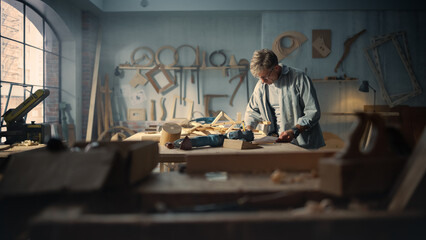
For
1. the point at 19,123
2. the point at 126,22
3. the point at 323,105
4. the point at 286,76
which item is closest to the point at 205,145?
the point at 286,76

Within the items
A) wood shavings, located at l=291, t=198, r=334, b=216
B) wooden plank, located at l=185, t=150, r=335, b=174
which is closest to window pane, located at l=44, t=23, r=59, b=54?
wooden plank, located at l=185, t=150, r=335, b=174

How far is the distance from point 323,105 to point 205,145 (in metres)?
4.43

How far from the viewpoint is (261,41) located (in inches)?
265

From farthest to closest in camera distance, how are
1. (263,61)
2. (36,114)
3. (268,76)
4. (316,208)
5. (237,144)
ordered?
(36,114) → (268,76) → (263,61) → (237,144) → (316,208)

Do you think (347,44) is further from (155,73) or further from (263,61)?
(263,61)

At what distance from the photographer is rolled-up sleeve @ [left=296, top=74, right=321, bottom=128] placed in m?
3.17

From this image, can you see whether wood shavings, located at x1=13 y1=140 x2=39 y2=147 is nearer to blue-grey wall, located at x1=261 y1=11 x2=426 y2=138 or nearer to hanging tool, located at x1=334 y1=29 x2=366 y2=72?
blue-grey wall, located at x1=261 y1=11 x2=426 y2=138

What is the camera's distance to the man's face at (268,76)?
3340 millimetres

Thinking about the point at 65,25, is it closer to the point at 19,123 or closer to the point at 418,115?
the point at 19,123

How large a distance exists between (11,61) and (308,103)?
4.30 meters

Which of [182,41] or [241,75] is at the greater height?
[182,41]

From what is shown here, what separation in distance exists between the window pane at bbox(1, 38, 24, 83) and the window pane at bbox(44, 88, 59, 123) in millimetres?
1004

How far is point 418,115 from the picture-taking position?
21.2 feet

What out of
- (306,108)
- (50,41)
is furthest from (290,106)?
(50,41)
